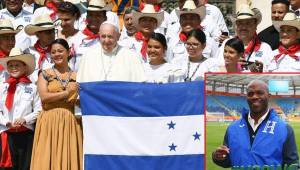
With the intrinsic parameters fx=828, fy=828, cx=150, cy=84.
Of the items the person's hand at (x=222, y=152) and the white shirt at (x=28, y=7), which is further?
the white shirt at (x=28, y=7)

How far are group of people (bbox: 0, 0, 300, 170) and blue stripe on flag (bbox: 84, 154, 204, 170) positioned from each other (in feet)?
1.59

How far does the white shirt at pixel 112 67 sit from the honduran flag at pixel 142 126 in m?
0.38

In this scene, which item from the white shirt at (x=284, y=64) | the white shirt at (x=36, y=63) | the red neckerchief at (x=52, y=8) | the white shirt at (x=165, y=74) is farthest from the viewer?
the red neckerchief at (x=52, y=8)

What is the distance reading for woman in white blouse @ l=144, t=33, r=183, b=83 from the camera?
9969 mm

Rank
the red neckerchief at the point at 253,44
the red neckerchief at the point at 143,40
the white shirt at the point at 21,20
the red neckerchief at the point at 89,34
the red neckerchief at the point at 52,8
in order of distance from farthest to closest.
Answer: the red neckerchief at the point at 52,8 < the white shirt at the point at 21,20 < the red neckerchief at the point at 89,34 < the red neckerchief at the point at 143,40 < the red neckerchief at the point at 253,44

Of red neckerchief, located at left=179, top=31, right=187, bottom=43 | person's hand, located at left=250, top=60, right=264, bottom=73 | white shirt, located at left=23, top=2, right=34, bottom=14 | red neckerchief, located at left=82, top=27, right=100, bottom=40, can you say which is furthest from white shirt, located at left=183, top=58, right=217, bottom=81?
white shirt, located at left=23, top=2, right=34, bottom=14

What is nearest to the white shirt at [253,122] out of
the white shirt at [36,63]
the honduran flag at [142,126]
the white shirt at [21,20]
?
the honduran flag at [142,126]

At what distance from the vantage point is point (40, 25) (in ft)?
37.2

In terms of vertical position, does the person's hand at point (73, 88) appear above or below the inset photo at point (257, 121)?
above

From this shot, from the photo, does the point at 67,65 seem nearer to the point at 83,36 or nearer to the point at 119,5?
the point at 83,36

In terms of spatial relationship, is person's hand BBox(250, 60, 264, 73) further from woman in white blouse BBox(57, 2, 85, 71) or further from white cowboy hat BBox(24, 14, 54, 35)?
white cowboy hat BBox(24, 14, 54, 35)

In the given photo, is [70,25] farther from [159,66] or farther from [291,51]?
[291,51]

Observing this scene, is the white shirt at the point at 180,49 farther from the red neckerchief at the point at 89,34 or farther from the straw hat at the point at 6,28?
the straw hat at the point at 6,28

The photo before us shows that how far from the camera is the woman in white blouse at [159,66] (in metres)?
9.97
